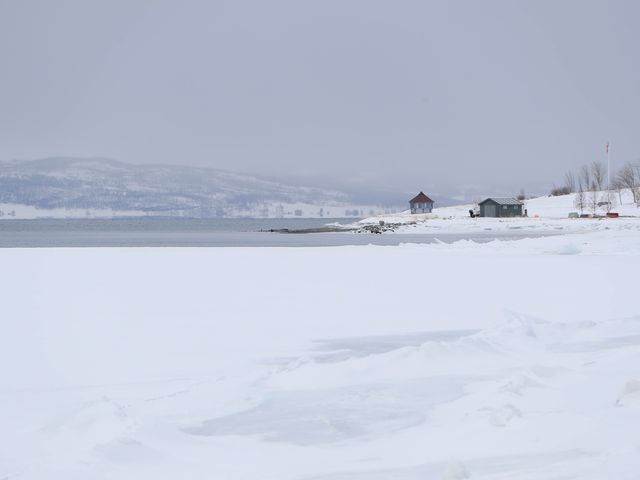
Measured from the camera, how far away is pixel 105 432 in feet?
19.4

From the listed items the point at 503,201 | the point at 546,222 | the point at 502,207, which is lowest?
the point at 546,222

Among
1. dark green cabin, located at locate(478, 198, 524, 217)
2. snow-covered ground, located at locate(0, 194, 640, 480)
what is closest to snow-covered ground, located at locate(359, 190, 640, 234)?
dark green cabin, located at locate(478, 198, 524, 217)

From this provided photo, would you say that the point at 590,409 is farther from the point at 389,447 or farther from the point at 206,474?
the point at 206,474

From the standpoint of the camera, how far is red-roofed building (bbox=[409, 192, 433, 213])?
130 m

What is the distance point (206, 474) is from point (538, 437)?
99.1 inches

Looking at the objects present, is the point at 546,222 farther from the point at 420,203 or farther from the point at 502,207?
the point at 420,203

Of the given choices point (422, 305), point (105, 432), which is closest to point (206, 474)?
point (105, 432)

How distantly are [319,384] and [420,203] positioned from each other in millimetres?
123499

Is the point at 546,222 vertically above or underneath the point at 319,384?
above

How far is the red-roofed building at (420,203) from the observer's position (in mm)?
130125

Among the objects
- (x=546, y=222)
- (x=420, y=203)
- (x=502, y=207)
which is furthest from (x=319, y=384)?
(x=420, y=203)

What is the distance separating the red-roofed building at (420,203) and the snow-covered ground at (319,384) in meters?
114

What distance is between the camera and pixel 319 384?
7.99 meters

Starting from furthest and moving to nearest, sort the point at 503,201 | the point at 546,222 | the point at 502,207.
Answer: the point at 503,201 → the point at 502,207 → the point at 546,222
